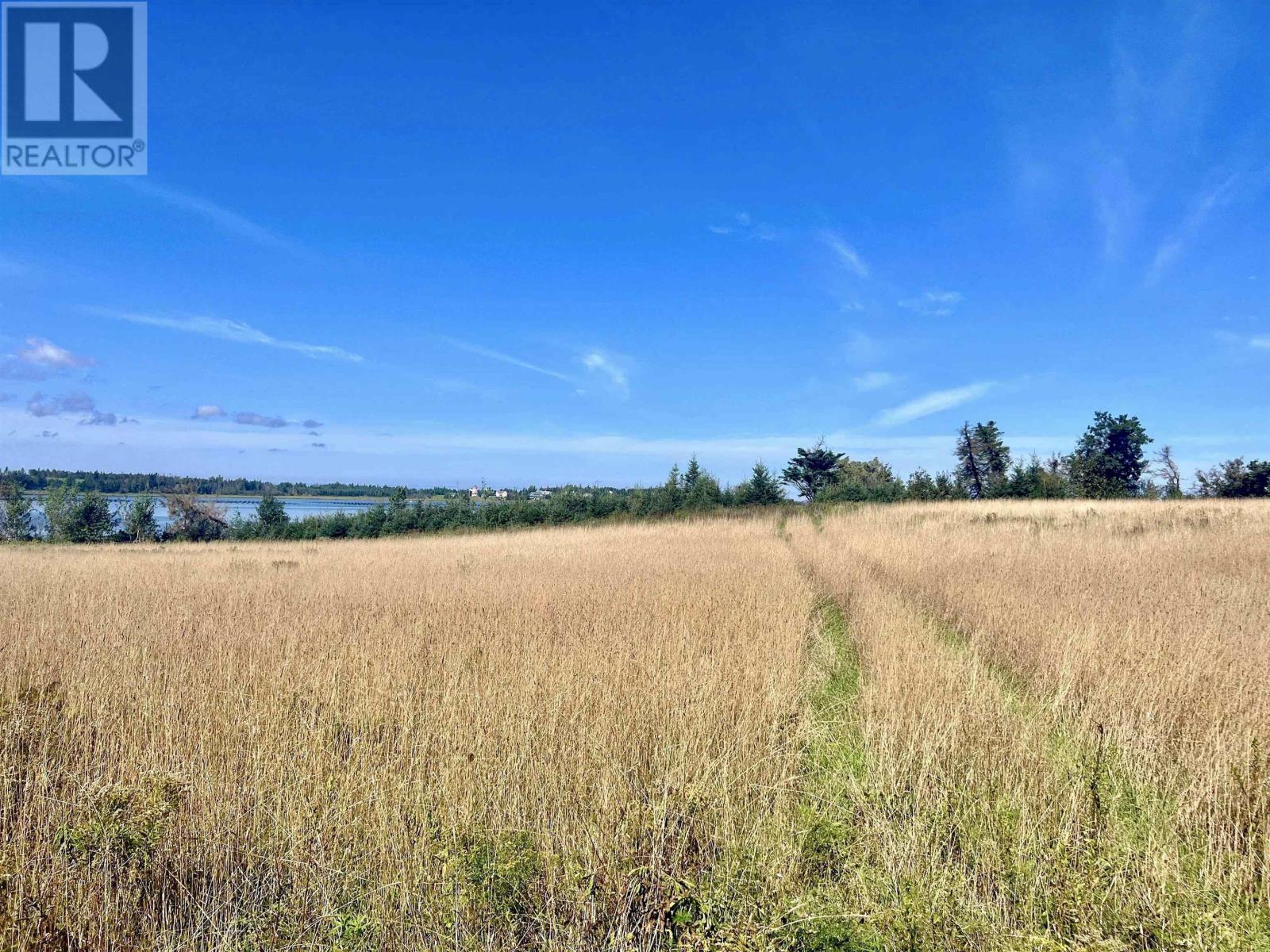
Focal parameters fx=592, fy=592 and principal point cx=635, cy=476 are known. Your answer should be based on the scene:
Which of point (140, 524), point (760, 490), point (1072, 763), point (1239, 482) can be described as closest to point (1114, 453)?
point (1239, 482)

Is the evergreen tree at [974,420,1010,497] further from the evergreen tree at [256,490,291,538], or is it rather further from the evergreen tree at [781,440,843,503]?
the evergreen tree at [256,490,291,538]

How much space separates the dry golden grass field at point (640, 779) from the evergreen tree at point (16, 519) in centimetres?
5343

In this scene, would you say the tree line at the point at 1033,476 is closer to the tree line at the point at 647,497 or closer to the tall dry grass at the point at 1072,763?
the tree line at the point at 647,497

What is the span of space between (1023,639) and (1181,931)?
5206mm

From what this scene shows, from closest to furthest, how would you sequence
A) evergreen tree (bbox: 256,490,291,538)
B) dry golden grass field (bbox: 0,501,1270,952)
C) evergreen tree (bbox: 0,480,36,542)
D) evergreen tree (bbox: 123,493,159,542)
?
dry golden grass field (bbox: 0,501,1270,952) → evergreen tree (bbox: 123,493,159,542) → evergreen tree (bbox: 0,480,36,542) → evergreen tree (bbox: 256,490,291,538)

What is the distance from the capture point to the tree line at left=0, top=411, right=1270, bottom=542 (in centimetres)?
3959

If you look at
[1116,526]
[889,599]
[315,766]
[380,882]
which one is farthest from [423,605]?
[1116,526]

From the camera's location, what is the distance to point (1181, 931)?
8.34ft

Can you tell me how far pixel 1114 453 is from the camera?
5184 centimetres

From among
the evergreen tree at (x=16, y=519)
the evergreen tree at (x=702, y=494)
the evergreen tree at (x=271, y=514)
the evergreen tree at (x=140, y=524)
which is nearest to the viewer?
the evergreen tree at (x=702, y=494)

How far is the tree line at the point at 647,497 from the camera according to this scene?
1559 inches

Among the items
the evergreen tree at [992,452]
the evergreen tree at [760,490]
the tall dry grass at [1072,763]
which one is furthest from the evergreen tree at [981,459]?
the tall dry grass at [1072,763]

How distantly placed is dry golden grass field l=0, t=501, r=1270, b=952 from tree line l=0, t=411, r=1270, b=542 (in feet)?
94.3

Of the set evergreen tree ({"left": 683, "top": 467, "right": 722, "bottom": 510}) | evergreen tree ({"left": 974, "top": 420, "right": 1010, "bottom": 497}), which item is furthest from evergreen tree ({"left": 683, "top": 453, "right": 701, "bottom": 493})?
evergreen tree ({"left": 974, "top": 420, "right": 1010, "bottom": 497})
